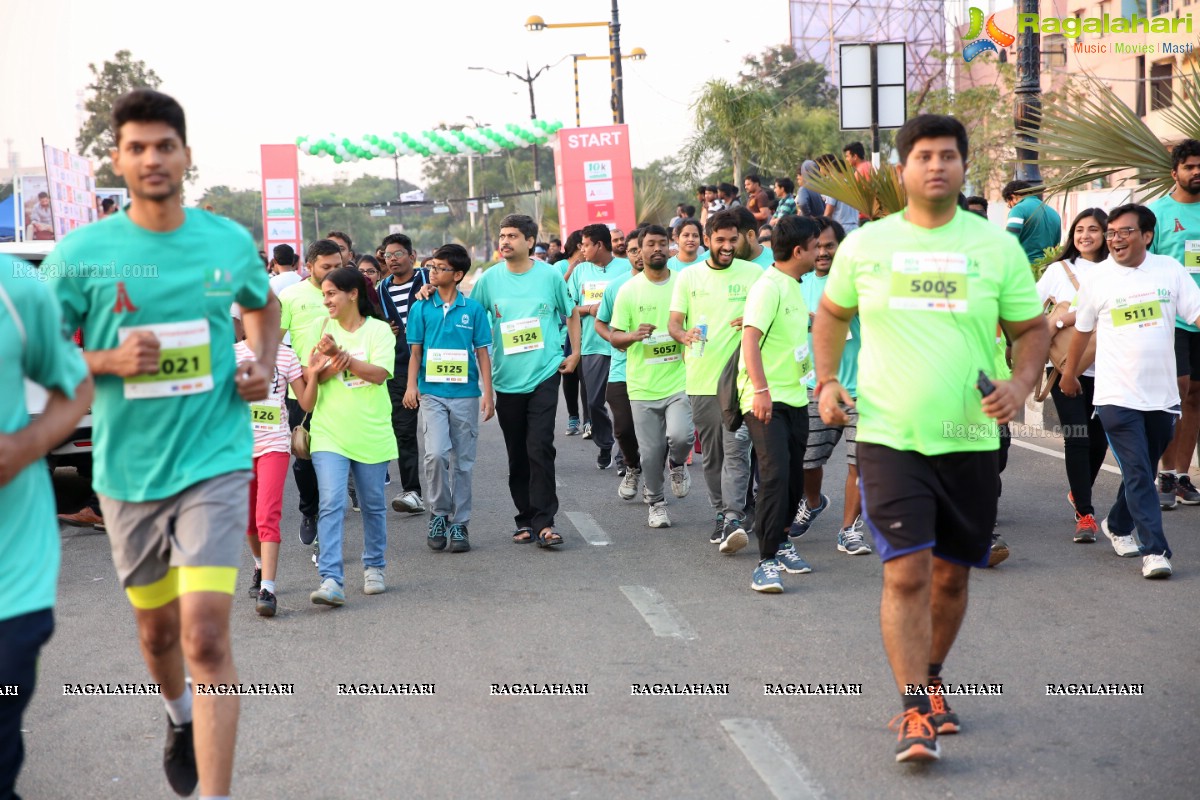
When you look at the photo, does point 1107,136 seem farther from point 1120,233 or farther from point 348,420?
point 348,420

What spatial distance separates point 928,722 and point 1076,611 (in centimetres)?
249

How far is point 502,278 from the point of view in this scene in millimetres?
9359

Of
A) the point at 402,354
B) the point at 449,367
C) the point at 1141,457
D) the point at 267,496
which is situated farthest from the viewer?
the point at 402,354

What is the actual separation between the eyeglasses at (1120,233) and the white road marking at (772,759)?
3.94m

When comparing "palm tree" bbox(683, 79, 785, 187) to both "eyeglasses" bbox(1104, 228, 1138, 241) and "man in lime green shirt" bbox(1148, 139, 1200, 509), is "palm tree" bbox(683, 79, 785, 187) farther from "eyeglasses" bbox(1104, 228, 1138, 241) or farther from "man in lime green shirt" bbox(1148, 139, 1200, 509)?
"eyeglasses" bbox(1104, 228, 1138, 241)

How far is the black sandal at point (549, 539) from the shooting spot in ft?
28.7

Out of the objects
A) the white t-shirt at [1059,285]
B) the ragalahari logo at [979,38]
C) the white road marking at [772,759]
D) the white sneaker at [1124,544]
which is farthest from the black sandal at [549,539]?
the ragalahari logo at [979,38]

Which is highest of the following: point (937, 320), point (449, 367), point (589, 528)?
point (937, 320)

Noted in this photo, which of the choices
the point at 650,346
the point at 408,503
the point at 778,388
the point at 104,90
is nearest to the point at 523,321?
the point at 650,346

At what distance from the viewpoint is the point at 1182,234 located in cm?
914

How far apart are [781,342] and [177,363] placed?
Answer: 4.35 metres

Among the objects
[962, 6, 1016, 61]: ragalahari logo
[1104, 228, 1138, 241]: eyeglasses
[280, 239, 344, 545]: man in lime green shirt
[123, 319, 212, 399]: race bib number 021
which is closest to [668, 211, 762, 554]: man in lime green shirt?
[1104, 228, 1138, 241]: eyeglasses

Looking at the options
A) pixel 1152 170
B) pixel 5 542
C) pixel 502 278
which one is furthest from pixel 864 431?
pixel 1152 170

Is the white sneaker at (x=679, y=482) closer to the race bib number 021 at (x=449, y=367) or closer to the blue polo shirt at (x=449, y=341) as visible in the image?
the blue polo shirt at (x=449, y=341)
